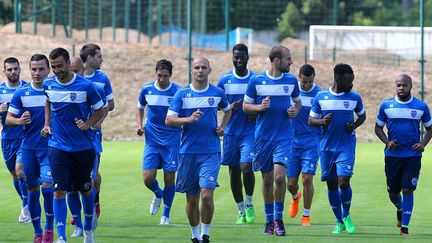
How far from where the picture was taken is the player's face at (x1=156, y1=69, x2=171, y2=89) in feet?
52.0

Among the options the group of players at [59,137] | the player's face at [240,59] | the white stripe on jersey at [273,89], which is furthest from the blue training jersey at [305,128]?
the group of players at [59,137]

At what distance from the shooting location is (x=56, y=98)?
12.7m

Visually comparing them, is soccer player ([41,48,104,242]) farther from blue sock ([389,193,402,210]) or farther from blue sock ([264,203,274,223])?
blue sock ([389,193,402,210])

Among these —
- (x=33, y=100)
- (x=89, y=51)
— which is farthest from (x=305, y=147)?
(x=33, y=100)

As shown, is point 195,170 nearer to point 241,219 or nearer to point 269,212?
point 269,212

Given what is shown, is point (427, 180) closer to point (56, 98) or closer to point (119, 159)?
point (119, 159)

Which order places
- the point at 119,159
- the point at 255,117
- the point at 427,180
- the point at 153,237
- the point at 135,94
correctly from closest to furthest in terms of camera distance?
the point at 153,237 → the point at 255,117 → the point at 427,180 → the point at 119,159 → the point at 135,94

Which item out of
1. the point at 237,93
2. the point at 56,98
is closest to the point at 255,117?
the point at 237,93

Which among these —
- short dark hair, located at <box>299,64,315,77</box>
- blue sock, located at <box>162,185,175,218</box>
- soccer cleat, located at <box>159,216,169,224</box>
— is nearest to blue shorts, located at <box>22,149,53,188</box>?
soccer cleat, located at <box>159,216,169,224</box>

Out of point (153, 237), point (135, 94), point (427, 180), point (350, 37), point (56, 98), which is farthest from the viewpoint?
point (350, 37)

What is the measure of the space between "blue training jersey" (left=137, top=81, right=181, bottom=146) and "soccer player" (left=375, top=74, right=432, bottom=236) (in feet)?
10.1

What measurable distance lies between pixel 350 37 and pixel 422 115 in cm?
3782

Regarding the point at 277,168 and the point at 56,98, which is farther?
the point at 277,168

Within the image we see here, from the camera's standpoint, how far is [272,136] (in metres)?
14.9
